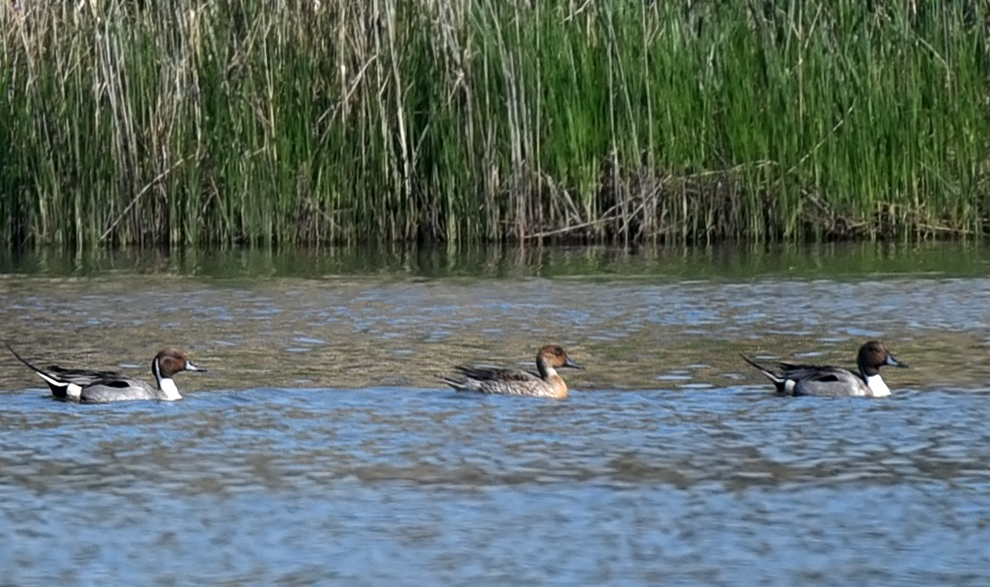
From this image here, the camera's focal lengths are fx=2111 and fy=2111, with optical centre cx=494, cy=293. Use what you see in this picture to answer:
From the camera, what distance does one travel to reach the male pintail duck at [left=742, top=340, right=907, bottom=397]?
913 cm

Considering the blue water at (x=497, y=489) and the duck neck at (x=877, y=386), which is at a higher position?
the duck neck at (x=877, y=386)

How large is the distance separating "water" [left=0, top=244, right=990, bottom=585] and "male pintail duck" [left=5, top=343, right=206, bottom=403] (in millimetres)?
136

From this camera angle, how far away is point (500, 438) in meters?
8.21

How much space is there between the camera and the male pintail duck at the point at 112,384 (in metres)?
9.16

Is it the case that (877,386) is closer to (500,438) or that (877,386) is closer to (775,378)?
(775,378)

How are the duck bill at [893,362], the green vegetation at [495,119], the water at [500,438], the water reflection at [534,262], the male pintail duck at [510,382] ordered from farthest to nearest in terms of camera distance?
the green vegetation at [495,119] < the water reflection at [534,262] < the duck bill at [893,362] < the male pintail duck at [510,382] < the water at [500,438]

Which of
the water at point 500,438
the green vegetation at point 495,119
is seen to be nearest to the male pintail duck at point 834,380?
the water at point 500,438

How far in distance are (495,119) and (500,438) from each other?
8.31 meters

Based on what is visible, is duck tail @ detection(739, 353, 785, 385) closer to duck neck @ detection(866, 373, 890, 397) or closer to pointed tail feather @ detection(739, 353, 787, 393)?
pointed tail feather @ detection(739, 353, 787, 393)

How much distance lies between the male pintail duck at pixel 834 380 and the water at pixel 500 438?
0.10 meters

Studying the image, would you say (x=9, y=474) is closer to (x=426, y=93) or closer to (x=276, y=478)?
(x=276, y=478)

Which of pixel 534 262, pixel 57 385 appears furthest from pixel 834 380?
pixel 534 262

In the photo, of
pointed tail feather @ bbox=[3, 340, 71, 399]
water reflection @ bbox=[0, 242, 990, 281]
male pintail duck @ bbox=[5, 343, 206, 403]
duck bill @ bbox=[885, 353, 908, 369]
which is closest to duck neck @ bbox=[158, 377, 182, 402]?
male pintail duck @ bbox=[5, 343, 206, 403]

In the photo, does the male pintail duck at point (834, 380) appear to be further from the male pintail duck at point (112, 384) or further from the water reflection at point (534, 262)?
the water reflection at point (534, 262)
